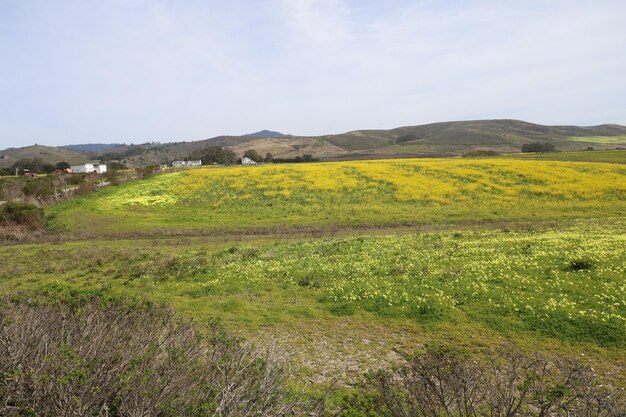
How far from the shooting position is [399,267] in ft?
62.4

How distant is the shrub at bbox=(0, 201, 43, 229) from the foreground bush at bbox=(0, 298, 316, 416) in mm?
36327

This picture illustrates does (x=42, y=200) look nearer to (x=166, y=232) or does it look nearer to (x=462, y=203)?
(x=166, y=232)

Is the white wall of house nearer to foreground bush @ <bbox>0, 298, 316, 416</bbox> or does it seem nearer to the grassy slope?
the grassy slope

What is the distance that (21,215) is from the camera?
3800 centimetres

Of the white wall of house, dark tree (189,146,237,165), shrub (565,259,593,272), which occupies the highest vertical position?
dark tree (189,146,237,165)

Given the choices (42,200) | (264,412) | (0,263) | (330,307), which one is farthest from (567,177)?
(42,200)

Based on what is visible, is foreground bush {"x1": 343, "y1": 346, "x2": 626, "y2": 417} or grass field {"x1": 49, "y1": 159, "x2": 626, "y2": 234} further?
grass field {"x1": 49, "y1": 159, "x2": 626, "y2": 234}

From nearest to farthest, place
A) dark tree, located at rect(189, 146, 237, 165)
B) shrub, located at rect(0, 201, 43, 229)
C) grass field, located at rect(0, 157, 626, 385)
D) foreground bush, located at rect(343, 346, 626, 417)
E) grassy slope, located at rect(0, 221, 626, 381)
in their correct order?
1. foreground bush, located at rect(343, 346, 626, 417)
2. grassy slope, located at rect(0, 221, 626, 381)
3. grass field, located at rect(0, 157, 626, 385)
4. shrub, located at rect(0, 201, 43, 229)
5. dark tree, located at rect(189, 146, 237, 165)

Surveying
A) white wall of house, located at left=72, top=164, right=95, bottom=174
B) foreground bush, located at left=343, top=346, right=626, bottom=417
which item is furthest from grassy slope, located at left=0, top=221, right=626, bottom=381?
white wall of house, located at left=72, top=164, right=95, bottom=174

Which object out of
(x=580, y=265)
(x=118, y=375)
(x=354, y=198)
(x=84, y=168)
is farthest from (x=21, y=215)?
(x=84, y=168)

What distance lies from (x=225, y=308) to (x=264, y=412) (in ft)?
32.4

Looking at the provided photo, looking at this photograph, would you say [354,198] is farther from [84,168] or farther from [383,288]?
[84,168]

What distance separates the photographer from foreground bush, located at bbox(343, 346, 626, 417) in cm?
616

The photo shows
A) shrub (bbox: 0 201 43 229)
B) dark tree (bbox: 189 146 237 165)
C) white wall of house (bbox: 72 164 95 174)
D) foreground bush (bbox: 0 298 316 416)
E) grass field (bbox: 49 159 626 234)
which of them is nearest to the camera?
foreground bush (bbox: 0 298 316 416)
